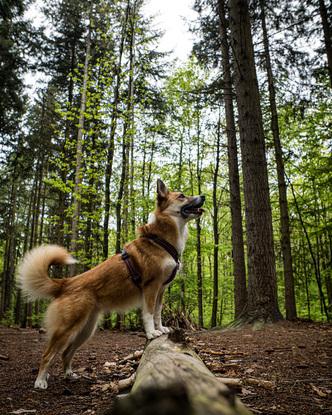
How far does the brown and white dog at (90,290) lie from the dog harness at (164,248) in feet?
0.09

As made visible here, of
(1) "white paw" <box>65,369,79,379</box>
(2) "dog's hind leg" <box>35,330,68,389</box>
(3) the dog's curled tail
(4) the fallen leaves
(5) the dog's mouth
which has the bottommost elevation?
(1) "white paw" <box>65,369,79,379</box>

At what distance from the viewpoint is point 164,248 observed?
14.6 feet

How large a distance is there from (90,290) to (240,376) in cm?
201

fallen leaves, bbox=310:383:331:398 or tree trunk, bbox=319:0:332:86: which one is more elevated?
tree trunk, bbox=319:0:332:86

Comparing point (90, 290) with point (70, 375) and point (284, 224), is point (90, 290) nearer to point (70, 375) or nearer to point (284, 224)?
point (70, 375)

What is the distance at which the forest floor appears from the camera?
2.73 meters

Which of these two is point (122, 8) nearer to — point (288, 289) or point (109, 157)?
point (109, 157)

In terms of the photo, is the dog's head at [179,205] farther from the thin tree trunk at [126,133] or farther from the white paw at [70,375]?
the thin tree trunk at [126,133]

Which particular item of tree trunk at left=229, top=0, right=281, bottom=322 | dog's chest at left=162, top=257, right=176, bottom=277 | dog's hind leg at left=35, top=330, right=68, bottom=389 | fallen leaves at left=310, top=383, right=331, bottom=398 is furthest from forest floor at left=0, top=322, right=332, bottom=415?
dog's chest at left=162, top=257, right=176, bottom=277

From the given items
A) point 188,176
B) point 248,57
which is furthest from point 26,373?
point 188,176

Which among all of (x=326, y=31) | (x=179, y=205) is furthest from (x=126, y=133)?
(x=179, y=205)

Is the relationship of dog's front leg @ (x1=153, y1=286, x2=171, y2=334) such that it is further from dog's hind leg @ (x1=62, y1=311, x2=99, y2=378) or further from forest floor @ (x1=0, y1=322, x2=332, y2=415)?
dog's hind leg @ (x1=62, y1=311, x2=99, y2=378)

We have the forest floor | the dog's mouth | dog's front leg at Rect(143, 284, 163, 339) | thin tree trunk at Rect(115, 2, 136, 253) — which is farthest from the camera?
thin tree trunk at Rect(115, 2, 136, 253)

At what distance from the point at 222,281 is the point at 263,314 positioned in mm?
21287
